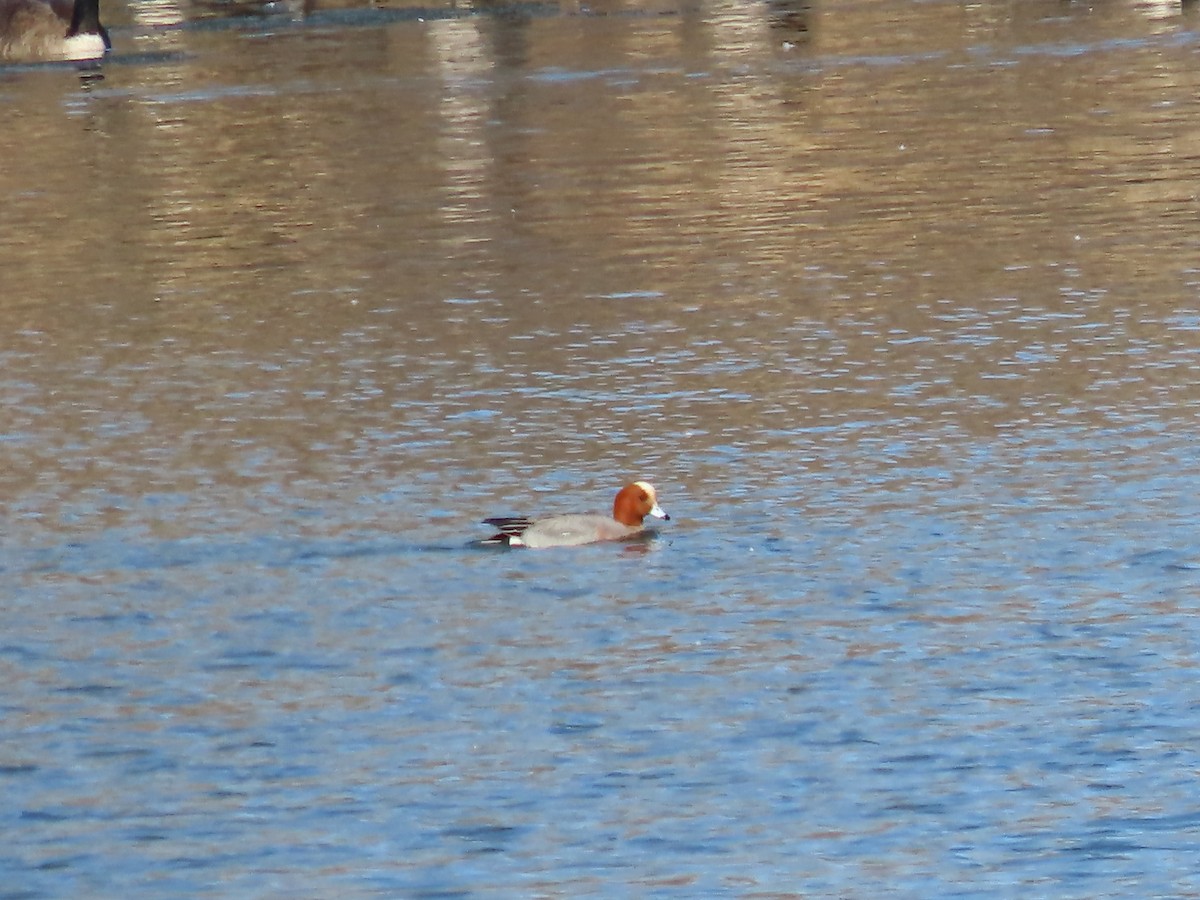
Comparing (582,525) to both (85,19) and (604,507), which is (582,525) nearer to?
(604,507)

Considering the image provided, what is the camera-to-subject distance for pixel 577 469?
1466 centimetres

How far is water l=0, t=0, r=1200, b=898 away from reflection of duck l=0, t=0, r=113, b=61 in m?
15.6

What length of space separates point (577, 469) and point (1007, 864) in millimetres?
6347

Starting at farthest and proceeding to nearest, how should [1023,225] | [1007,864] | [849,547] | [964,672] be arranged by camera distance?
1. [1023,225]
2. [849,547]
3. [964,672]
4. [1007,864]

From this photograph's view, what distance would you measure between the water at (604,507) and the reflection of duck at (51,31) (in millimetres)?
15635

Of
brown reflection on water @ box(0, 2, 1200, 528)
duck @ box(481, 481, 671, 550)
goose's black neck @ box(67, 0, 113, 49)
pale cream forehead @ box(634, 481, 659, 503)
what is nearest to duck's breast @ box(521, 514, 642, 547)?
duck @ box(481, 481, 671, 550)

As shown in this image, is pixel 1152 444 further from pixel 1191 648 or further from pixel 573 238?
pixel 573 238

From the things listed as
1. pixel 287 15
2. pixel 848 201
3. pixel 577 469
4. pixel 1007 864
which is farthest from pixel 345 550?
pixel 287 15

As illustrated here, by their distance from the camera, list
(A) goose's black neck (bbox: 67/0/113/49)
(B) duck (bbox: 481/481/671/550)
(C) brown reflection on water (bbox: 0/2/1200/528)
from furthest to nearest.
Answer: (A) goose's black neck (bbox: 67/0/113/49) → (C) brown reflection on water (bbox: 0/2/1200/528) → (B) duck (bbox: 481/481/671/550)

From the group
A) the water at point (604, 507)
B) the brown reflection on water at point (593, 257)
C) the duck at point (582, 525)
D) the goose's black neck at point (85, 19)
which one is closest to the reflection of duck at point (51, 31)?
the goose's black neck at point (85, 19)

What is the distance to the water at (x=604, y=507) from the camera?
9195 millimetres

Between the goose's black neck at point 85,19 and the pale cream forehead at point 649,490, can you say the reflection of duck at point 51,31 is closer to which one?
the goose's black neck at point 85,19

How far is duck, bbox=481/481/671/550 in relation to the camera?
12.8 m

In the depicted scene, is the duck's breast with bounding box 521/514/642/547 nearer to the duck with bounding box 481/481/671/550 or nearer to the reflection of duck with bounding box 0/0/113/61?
the duck with bounding box 481/481/671/550
